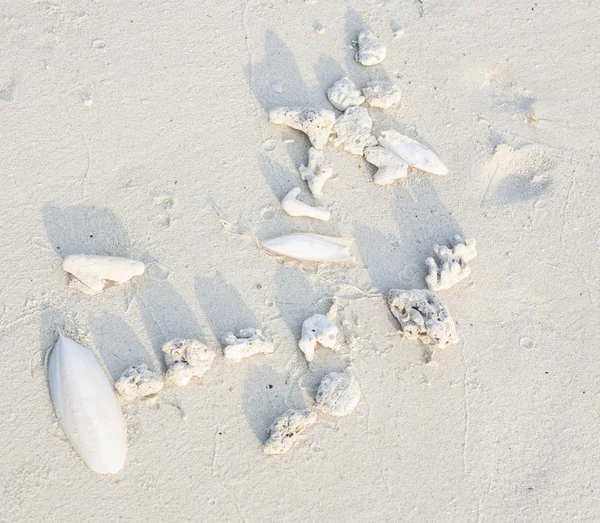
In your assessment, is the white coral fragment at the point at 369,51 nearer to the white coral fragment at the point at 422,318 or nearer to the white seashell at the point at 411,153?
the white seashell at the point at 411,153

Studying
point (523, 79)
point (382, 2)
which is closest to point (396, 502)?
point (523, 79)

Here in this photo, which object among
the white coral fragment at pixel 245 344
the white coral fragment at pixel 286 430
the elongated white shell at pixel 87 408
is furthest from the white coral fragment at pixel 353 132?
the elongated white shell at pixel 87 408

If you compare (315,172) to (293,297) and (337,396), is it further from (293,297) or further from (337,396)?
(337,396)

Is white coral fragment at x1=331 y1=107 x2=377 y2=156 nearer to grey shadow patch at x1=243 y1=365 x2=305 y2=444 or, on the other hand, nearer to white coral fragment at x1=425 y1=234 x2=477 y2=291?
white coral fragment at x1=425 y1=234 x2=477 y2=291

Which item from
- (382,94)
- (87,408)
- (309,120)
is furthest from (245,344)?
(382,94)

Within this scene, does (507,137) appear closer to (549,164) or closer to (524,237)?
(549,164)

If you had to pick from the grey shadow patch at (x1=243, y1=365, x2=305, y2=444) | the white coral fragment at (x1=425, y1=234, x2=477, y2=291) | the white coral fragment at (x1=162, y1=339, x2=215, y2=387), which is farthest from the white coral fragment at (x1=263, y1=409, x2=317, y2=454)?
the white coral fragment at (x1=425, y1=234, x2=477, y2=291)
